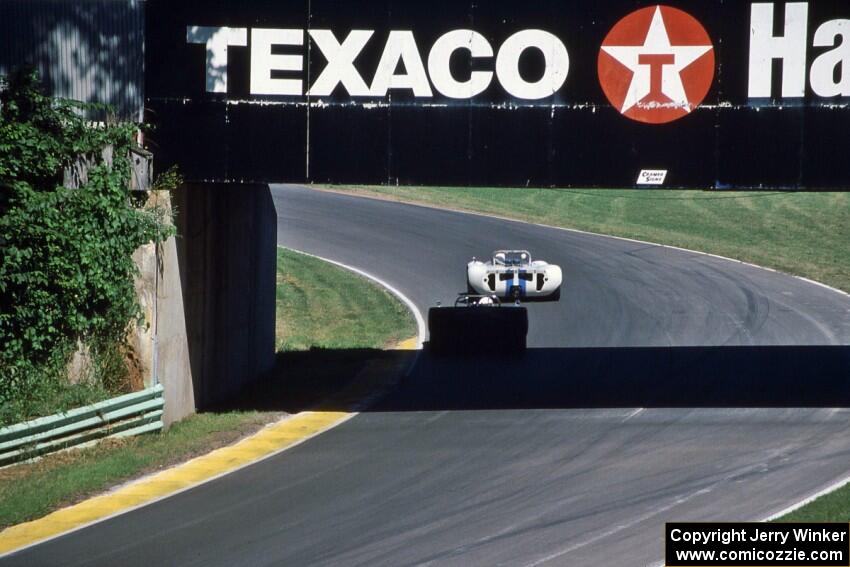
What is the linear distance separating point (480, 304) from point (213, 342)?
7.70m

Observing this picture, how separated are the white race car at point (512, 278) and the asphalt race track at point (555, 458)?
0.65 m

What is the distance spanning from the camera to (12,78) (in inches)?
667

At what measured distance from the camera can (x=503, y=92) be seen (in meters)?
17.7

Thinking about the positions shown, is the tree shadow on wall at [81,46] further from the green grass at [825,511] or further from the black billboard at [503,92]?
the green grass at [825,511]

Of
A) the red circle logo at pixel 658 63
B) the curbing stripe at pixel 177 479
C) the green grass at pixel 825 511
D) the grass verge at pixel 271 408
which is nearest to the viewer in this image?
the green grass at pixel 825 511

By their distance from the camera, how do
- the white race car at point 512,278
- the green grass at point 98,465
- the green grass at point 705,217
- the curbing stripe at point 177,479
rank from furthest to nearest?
the green grass at point 705,217, the white race car at point 512,278, the green grass at point 98,465, the curbing stripe at point 177,479

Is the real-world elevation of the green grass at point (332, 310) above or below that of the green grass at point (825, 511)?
below

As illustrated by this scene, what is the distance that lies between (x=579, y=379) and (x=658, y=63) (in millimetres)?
7608

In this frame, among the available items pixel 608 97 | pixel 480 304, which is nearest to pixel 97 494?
pixel 608 97

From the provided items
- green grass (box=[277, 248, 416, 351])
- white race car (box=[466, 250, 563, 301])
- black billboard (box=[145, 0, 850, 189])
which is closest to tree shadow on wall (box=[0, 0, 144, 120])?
black billboard (box=[145, 0, 850, 189])

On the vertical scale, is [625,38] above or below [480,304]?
above

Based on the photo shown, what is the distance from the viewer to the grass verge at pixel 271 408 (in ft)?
46.3

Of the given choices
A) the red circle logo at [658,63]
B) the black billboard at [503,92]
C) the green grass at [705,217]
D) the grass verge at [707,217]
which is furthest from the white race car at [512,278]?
the red circle logo at [658,63]

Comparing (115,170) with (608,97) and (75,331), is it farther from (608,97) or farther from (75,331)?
(608,97)
